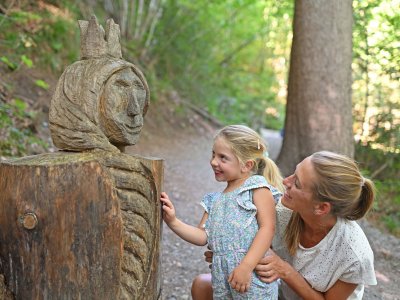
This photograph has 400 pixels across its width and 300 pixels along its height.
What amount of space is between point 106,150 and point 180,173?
5403 mm

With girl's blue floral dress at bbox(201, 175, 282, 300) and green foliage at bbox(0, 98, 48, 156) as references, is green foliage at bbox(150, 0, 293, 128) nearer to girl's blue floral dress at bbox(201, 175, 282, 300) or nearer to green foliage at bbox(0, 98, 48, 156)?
green foliage at bbox(0, 98, 48, 156)

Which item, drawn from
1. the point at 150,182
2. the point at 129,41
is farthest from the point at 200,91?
the point at 150,182

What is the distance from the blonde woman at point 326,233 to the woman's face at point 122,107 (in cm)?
88

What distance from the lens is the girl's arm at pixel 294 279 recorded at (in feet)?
7.68

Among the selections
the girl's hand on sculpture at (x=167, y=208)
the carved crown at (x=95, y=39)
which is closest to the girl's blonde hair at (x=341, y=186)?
the girl's hand on sculpture at (x=167, y=208)

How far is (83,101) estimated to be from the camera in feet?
7.39

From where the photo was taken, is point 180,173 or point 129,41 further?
point 129,41

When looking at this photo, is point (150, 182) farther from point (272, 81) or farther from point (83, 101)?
point (272, 81)

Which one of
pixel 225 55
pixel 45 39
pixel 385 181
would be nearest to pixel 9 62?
pixel 45 39

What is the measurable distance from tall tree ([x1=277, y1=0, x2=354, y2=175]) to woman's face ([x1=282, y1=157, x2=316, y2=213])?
298 cm

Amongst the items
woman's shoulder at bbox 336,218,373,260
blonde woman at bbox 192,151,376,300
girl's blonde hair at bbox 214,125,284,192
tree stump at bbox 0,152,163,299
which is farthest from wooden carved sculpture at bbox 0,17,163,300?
woman's shoulder at bbox 336,218,373,260

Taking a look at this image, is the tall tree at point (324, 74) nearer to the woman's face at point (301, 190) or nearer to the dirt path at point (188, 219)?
the dirt path at point (188, 219)

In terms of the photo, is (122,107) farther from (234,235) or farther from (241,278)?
(241,278)

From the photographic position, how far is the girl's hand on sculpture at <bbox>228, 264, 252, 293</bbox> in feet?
7.52
